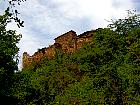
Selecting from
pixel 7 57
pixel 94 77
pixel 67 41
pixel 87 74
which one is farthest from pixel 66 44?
pixel 7 57

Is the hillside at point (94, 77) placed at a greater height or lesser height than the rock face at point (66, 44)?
lesser

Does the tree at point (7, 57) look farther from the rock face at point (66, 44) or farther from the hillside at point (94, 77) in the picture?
the rock face at point (66, 44)

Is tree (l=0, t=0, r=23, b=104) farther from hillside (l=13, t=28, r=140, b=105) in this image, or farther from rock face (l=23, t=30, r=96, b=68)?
rock face (l=23, t=30, r=96, b=68)

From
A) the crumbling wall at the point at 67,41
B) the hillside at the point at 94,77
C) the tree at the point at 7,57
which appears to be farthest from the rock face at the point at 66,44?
the tree at the point at 7,57

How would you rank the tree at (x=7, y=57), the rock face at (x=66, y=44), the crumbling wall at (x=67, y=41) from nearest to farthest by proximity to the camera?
the tree at (x=7, y=57) < the rock face at (x=66, y=44) < the crumbling wall at (x=67, y=41)

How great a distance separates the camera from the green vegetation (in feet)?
81.2

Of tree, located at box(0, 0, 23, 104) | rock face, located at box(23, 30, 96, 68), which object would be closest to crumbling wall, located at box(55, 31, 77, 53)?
rock face, located at box(23, 30, 96, 68)

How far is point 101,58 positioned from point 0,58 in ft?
45.9

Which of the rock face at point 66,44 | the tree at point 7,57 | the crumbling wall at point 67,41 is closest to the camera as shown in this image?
the tree at point 7,57

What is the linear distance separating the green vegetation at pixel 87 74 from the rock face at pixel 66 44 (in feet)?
15.0

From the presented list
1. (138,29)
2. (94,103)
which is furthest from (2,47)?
(138,29)

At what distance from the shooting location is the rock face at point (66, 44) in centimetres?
4707

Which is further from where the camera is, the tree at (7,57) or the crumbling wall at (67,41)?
the crumbling wall at (67,41)

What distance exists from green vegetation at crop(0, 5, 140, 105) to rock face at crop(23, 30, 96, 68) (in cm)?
457
